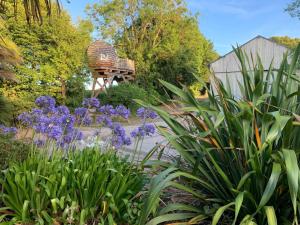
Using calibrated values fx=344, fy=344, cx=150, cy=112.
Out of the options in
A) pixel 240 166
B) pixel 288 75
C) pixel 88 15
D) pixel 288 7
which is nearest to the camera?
pixel 240 166

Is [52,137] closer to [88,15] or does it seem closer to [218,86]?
[218,86]

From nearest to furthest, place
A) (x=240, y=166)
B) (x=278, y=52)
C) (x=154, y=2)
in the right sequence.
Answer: (x=240, y=166) → (x=278, y=52) → (x=154, y=2)

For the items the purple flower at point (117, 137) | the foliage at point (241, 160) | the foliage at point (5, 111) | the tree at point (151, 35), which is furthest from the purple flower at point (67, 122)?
the tree at point (151, 35)

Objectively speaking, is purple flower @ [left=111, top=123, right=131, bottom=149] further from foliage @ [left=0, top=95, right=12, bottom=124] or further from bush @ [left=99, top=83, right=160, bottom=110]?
bush @ [left=99, top=83, right=160, bottom=110]

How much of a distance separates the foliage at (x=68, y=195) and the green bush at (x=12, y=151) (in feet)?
2.19

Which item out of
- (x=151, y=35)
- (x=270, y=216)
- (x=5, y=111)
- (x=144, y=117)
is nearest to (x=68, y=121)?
(x=144, y=117)

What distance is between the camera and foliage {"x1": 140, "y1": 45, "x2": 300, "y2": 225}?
1888mm

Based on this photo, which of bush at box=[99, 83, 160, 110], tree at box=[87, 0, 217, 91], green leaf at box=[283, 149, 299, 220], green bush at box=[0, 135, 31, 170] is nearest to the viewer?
green leaf at box=[283, 149, 299, 220]

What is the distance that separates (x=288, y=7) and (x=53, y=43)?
30.9 feet

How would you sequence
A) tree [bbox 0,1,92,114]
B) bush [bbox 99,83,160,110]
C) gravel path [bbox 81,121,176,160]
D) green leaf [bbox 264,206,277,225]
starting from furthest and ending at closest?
bush [bbox 99,83,160,110] → tree [bbox 0,1,92,114] → gravel path [bbox 81,121,176,160] → green leaf [bbox 264,206,277,225]

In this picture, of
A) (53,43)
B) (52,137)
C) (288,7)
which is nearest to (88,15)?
(53,43)

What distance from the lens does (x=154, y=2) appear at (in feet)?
88.1

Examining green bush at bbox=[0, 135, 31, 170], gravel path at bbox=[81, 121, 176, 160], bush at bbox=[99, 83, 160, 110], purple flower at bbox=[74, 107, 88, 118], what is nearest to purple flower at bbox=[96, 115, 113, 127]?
purple flower at bbox=[74, 107, 88, 118]

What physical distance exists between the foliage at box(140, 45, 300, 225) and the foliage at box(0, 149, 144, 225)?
0.39 metres
